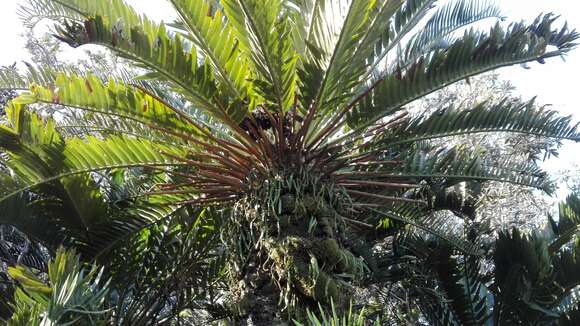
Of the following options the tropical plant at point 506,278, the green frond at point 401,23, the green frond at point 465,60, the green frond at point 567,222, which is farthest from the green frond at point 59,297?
the green frond at point 567,222

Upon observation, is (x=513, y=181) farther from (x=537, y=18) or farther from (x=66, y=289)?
(x=66, y=289)

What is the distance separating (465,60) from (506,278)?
239cm

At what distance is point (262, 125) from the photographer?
13.2ft

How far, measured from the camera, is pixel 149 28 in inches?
147

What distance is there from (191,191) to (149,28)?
113cm

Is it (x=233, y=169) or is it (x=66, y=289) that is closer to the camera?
(x=66, y=289)

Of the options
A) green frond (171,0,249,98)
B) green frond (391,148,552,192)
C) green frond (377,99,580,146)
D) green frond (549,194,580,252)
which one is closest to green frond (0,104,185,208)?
green frond (171,0,249,98)

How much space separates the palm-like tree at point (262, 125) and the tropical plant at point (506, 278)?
3.19ft

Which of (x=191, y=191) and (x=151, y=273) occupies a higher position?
(x=191, y=191)

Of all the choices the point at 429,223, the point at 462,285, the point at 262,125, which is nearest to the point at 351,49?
the point at 262,125


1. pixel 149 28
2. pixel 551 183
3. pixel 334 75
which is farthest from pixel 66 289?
pixel 551 183

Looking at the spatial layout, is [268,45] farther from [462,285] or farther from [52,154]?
→ [462,285]

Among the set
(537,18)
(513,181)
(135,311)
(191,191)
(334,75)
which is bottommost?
(135,311)

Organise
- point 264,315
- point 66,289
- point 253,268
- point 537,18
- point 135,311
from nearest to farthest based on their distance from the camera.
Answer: point 66,289 → point 264,315 → point 253,268 → point 537,18 → point 135,311
